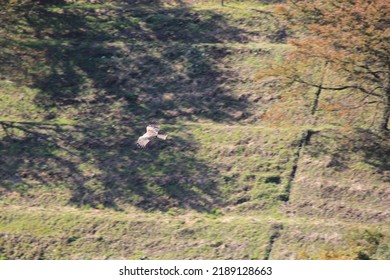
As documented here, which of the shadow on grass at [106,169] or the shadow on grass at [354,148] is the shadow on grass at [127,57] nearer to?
the shadow on grass at [106,169]

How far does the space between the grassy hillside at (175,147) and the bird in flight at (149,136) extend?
249 mm

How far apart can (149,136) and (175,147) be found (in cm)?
96

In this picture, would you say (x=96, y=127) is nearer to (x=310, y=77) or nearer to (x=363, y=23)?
(x=310, y=77)

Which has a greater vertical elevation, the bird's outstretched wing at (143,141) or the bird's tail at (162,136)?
the bird's tail at (162,136)

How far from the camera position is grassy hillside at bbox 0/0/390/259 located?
18.1 metres

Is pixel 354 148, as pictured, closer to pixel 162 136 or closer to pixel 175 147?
pixel 175 147

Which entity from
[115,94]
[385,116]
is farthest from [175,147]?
[385,116]

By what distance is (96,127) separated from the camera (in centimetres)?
2180

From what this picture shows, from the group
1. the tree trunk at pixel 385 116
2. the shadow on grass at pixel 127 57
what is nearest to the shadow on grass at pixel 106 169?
the shadow on grass at pixel 127 57

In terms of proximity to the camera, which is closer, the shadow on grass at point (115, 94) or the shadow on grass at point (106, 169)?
the shadow on grass at point (106, 169)

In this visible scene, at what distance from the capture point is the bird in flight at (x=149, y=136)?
21.1 meters

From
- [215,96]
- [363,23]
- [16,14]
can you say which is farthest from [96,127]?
[363,23]

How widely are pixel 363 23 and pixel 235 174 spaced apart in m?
5.63

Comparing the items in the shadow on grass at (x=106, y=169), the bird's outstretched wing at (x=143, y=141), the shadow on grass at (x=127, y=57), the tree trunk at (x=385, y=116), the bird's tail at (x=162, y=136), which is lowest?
the shadow on grass at (x=106, y=169)
